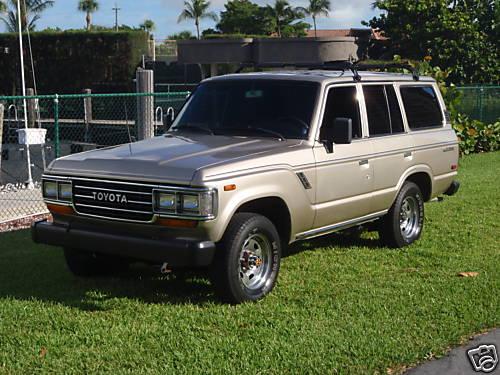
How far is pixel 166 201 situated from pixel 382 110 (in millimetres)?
3156

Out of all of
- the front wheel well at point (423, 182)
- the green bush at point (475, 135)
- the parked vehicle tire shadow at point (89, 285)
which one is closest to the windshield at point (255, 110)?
the parked vehicle tire shadow at point (89, 285)

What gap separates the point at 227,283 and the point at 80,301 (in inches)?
48.6

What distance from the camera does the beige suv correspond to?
584cm

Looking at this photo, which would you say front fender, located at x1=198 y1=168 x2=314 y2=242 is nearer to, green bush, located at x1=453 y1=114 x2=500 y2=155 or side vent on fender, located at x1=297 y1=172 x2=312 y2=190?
side vent on fender, located at x1=297 y1=172 x2=312 y2=190

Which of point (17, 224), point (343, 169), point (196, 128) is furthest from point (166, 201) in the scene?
point (17, 224)

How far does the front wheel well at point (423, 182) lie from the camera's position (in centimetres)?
866

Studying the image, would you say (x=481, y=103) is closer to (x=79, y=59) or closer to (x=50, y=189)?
(x=50, y=189)

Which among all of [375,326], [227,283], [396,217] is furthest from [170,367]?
[396,217]

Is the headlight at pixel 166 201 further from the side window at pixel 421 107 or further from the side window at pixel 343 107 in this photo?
the side window at pixel 421 107

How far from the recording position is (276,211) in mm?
6625

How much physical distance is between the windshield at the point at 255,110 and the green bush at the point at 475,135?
12.2 meters

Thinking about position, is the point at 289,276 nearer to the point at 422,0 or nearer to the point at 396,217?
the point at 396,217

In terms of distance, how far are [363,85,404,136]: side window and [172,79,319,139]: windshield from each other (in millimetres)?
901

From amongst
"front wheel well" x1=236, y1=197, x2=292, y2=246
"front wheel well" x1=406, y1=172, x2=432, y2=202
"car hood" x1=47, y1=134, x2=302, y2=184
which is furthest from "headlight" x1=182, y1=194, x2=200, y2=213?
"front wheel well" x1=406, y1=172, x2=432, y2=202
